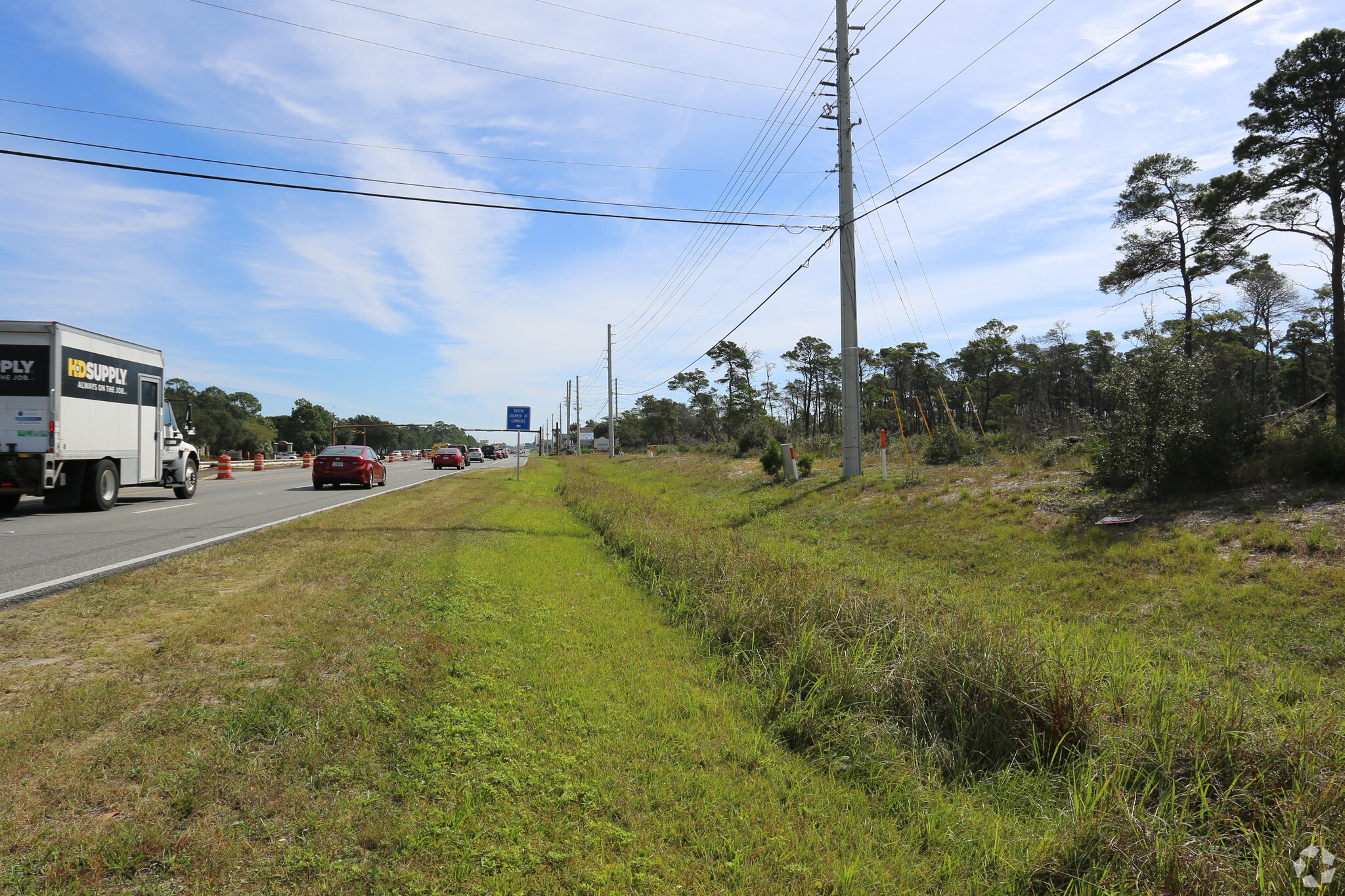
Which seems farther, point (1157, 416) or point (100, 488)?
point (100, 488)

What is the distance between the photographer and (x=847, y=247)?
20.6 m

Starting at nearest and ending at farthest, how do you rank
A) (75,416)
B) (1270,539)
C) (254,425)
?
(1270,539), (75,416), (254,425)

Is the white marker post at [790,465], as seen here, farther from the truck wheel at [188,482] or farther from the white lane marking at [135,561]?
the truck wheel at [188,482]

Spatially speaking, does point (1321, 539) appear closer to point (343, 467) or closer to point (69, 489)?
point (69, 489)

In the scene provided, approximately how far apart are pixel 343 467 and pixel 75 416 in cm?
1028

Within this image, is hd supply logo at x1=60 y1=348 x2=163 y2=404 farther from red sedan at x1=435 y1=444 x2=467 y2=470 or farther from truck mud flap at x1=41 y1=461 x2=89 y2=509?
red sedan at x1=435 y1=444 x2=467 y2=470

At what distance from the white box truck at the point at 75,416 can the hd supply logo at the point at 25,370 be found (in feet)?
0.04

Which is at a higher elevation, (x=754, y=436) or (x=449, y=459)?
(x=754, y=436)

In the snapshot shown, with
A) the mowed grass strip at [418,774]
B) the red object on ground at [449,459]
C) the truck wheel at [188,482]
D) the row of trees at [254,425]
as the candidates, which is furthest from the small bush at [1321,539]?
the row of trees at [254,425]

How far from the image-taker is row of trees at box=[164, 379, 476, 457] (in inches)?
3794

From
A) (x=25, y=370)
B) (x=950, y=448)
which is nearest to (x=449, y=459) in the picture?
(x=25, y=370)

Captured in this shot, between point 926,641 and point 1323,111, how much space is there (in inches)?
970

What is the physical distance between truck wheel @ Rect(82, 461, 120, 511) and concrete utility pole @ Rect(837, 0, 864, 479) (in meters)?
18.8

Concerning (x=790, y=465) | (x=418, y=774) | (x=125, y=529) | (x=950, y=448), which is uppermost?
(x=950, y=448)
